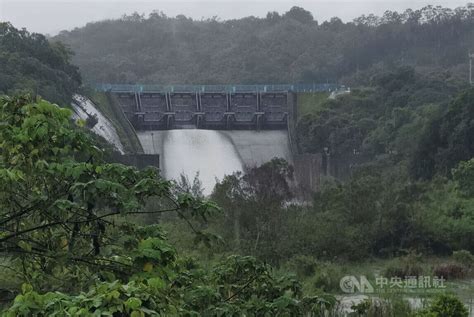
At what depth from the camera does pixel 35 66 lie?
105 feet

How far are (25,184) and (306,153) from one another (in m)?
32.9

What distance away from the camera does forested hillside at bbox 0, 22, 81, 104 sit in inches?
1136

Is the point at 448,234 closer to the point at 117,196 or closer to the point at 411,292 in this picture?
the point at 411,292

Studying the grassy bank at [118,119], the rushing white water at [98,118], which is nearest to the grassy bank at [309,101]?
the grassy bank at [118,119]

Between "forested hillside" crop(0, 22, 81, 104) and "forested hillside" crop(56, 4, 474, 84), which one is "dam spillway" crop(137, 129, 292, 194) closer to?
"forested hillside" crop(0, 22, 81, 104)

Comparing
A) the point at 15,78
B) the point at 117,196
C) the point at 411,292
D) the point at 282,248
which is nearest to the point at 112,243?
the point at 117,196

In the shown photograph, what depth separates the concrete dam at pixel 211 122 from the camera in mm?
36562

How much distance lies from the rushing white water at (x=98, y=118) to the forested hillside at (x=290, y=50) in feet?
75.8

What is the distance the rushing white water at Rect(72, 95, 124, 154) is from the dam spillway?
84.8 inches

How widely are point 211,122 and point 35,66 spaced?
11136 mm

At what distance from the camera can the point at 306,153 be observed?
36375 millimetres

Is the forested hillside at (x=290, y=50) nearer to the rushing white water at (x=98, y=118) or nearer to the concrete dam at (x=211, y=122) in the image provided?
the concrete dam at (x=211, y=122)

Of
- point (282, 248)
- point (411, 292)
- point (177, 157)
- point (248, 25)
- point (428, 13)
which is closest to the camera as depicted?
point (411, 292)

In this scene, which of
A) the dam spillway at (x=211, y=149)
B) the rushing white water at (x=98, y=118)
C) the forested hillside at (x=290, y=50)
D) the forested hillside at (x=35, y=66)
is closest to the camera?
the forested hillside at (x=35, y=66)
